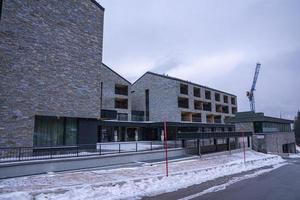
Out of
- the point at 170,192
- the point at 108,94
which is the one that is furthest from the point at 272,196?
the point at 108,94

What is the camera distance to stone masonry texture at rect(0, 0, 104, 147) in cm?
1709

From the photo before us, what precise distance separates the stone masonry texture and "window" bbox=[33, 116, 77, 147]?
32.0 inches

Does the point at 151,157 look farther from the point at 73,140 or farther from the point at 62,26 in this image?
the point at 62,26

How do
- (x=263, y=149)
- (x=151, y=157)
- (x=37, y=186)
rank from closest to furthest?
(x=37, y=186), (x=151, y=157), (x=263, y=149)

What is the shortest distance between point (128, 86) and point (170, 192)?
35.0 m

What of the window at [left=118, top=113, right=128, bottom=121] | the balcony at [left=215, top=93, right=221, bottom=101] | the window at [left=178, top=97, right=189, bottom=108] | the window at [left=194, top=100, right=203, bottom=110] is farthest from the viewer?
the balcony at [left=215, top=93, right=221, bottom=101]

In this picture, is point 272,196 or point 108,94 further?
point 108,94

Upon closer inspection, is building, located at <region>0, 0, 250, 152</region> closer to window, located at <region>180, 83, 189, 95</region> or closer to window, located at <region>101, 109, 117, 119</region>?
window, located at <region>101, 109, 117, 119</region>

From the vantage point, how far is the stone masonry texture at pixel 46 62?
1709cm

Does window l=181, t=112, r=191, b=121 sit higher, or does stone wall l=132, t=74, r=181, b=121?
stone wall l=132, t=74, r=181, b=121

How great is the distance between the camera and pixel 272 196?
348 inches

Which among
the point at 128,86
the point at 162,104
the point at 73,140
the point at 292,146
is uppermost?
the point at 128,86

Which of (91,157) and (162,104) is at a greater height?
(162,104)

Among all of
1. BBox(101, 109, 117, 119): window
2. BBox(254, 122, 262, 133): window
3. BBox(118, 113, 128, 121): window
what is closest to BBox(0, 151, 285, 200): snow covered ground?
BBox(101, 109, 117, 119): window
